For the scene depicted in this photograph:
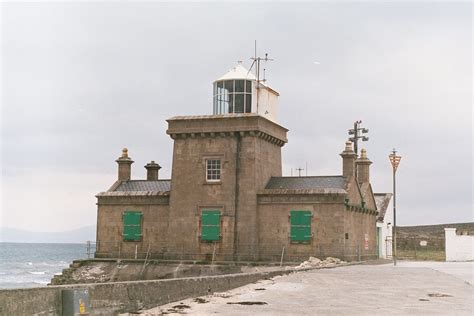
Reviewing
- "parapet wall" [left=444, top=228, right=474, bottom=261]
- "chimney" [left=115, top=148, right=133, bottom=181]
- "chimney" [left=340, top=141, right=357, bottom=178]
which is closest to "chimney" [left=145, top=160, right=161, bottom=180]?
"chimney" [left=115, top=148, right=133, bottom=181]

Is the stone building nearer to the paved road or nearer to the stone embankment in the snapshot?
the stone embankment

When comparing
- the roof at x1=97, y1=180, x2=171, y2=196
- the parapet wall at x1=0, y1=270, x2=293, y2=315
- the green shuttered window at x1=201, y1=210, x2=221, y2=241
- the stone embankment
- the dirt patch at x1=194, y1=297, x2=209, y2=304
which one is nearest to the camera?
the parapet wall at x1=0, y1=270, x2=293, y2=315

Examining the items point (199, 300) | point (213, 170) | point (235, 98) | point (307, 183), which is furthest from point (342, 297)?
point (235, 98)

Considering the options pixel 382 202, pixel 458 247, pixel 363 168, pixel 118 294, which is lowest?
pixel 118 294

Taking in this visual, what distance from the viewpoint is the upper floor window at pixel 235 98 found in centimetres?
2980

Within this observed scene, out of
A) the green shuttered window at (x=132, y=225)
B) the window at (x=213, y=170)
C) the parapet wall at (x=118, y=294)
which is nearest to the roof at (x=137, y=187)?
the green shuttered window at (x=132, y=225)

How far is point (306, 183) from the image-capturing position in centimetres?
2912

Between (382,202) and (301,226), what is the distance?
53.0ft

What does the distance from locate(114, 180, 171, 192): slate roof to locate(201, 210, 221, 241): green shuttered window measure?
3677mm

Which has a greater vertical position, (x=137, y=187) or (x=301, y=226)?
(x=137, y=187)

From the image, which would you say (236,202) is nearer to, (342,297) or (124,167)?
(124,167)

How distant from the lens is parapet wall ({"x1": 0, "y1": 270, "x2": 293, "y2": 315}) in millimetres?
9469

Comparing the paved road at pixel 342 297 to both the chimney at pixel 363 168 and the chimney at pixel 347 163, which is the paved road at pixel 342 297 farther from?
the chimney at pixel 363 168

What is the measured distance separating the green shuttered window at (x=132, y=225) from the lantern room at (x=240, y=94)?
5.65m
